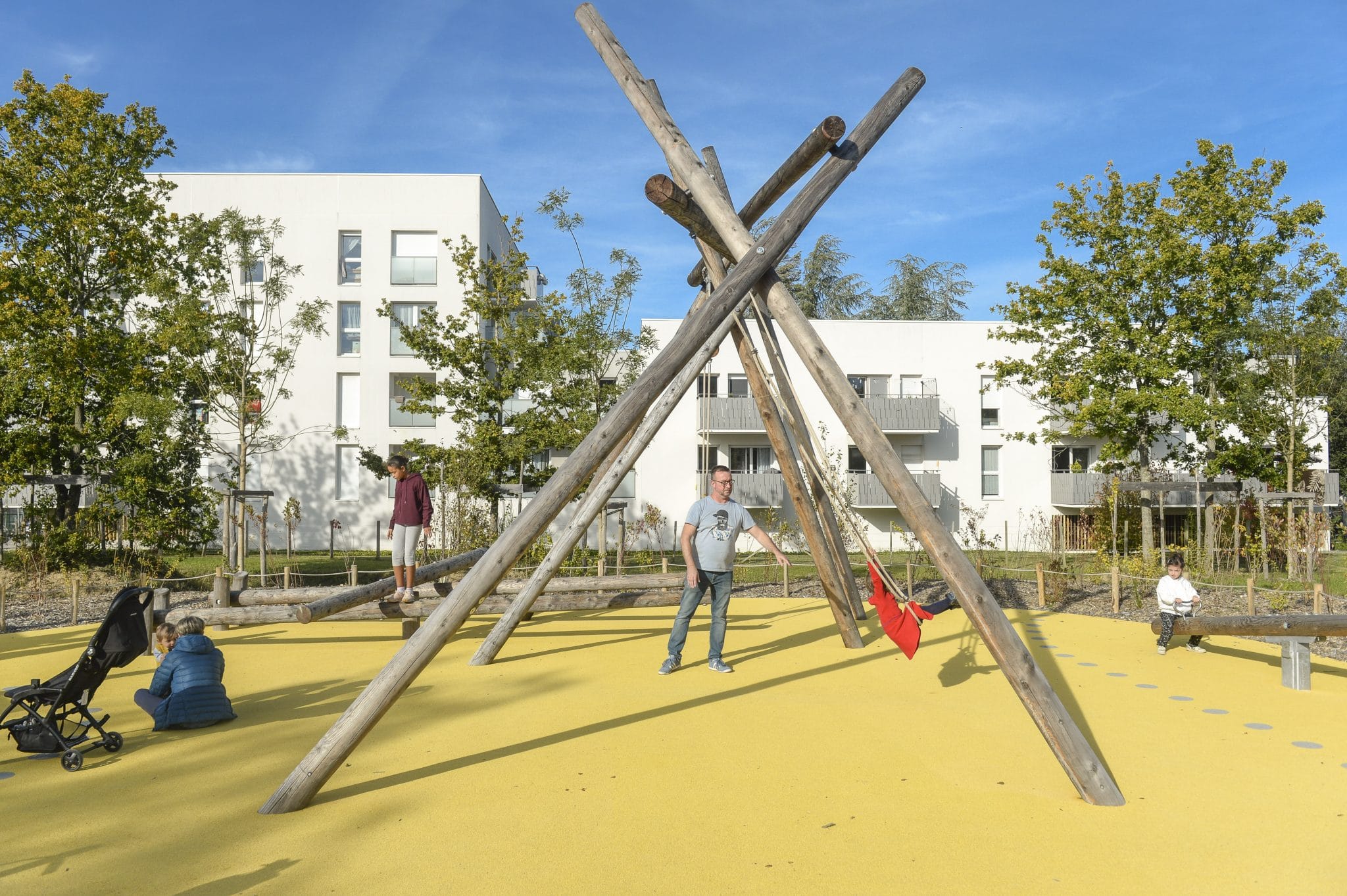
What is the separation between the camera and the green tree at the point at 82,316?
15070 mm

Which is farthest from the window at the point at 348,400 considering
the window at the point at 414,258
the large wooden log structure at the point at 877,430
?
the large wooden log structure at the point at 877,430

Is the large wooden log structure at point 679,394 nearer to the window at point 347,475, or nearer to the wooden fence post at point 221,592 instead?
the wooden fence post at point 221,592

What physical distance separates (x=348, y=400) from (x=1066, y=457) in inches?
906

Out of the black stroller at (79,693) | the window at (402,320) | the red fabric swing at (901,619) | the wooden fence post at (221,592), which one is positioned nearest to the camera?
the black stroller at (79,693)

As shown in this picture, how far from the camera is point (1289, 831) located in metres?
4.26

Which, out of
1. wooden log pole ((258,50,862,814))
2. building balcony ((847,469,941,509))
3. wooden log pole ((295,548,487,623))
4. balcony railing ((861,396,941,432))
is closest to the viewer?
wooden log pole ((258,50,862,814))

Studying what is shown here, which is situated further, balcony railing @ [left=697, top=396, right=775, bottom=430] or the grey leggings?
balcony railing @ [left=697, top=396, right=775, bottom=430]

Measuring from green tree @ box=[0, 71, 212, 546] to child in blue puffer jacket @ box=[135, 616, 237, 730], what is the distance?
10.6 m

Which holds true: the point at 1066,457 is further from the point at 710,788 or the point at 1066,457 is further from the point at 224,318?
the point at 710,788

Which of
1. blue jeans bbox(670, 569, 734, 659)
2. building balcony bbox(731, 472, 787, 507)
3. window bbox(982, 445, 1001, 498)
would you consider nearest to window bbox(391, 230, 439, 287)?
building balcony bbox(731, 472, 787, 507)

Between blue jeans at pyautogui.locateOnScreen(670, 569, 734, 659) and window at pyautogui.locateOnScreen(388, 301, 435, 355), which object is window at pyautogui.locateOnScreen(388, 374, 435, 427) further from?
blue jeans at pyautogui.locateOnScreen(670, 569, 734, 659)

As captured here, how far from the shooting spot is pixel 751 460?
29.8 m

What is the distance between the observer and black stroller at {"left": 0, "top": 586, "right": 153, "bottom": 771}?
5637 millimetres

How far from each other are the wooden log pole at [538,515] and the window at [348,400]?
25115mm
